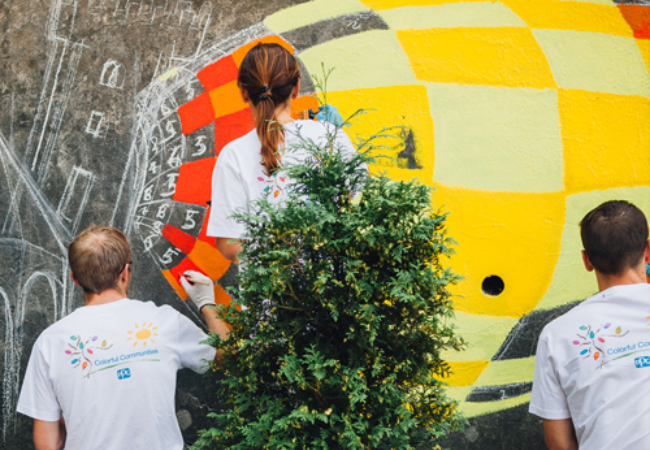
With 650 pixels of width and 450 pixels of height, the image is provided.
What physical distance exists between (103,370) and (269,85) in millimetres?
1424

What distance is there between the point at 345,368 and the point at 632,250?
127cm

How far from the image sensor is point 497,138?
309 cm

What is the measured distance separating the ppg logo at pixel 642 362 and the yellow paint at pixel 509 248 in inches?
46.6

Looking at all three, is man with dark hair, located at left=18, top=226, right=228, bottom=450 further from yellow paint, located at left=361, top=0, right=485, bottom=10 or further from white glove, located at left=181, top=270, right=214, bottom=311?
yellow paint, located at left=361, top=0, right=485, bottom=10

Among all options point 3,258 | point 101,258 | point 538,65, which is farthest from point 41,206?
point 538,65

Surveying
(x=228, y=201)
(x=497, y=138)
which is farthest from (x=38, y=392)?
(x=497, y=138)

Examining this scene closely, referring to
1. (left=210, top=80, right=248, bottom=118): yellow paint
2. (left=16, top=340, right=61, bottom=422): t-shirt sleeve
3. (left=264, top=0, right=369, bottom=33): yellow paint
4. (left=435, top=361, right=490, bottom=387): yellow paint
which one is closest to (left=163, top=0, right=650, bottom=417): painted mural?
(left=435, top=361, right=490, bottom=387): yellow paint

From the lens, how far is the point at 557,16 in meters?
3.09

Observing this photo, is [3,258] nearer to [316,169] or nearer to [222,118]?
[222,118]

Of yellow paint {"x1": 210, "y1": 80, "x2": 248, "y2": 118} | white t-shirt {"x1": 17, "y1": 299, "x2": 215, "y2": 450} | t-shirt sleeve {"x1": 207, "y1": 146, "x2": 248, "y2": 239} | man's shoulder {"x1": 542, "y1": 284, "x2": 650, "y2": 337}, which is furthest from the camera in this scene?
yellow paint {"x1": 210, "y1": 80, "x2": 248, "y2": 118}

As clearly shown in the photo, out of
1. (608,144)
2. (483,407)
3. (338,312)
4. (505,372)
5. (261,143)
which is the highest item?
(608,144)

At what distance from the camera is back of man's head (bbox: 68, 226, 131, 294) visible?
227cm

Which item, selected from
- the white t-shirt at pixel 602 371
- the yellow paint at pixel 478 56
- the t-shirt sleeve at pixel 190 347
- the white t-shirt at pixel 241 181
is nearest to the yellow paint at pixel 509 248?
the yellow paint at pixel 478 56

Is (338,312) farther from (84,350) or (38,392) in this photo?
(38,392)
